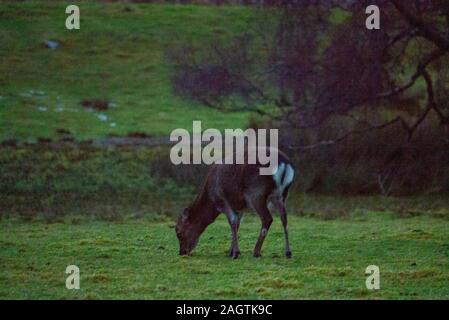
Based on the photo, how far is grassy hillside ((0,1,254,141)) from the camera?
3994 centimetres

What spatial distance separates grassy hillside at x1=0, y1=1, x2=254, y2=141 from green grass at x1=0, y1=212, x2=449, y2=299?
18.4m

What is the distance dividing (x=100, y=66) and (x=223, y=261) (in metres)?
35.7

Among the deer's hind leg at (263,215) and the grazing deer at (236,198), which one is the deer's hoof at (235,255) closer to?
the grazing deer at (236,198)

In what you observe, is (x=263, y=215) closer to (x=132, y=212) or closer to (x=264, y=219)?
(x=264, y=219)

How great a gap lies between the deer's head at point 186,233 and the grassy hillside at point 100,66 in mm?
21084

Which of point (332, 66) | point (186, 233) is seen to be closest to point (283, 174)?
point (186, 233)

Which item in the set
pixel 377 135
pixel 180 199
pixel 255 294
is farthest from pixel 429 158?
pixel 255 294

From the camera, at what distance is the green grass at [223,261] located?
12.2 meters

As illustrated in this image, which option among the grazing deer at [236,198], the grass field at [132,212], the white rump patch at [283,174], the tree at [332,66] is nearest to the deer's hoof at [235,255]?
the grazing deer at [236,198]

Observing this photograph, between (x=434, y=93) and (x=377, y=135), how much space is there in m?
1.99

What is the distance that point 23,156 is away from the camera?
30.6m

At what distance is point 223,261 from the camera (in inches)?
579
